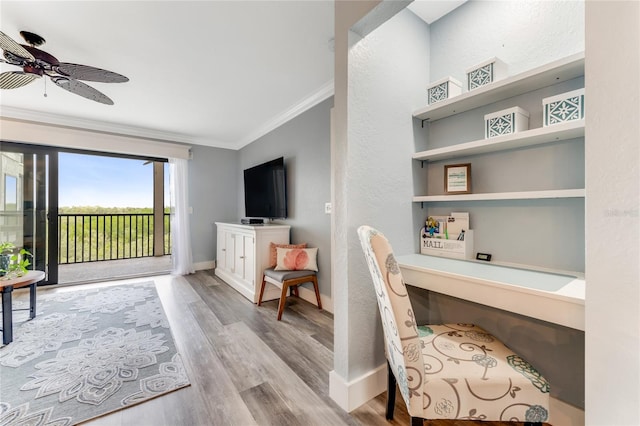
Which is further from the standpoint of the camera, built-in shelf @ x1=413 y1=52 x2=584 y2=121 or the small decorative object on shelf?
the small decorative object on shelf

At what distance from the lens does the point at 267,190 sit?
3738mm

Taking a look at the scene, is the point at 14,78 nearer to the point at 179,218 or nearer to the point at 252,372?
the point at 179,218

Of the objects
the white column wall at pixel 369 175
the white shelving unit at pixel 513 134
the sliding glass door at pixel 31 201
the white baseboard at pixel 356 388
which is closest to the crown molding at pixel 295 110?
the white column wall at pixel 369 175

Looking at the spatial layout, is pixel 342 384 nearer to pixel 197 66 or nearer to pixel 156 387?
pixel 156 387

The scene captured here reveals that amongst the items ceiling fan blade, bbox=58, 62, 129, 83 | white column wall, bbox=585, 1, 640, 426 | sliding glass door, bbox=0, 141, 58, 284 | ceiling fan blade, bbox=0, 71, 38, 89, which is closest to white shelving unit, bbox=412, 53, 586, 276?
white column wall, bbox=585, 1, 640, 426

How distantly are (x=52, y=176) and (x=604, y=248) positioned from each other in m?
5.60

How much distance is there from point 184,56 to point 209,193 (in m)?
2.96

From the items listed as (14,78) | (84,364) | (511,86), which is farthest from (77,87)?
(511,86)

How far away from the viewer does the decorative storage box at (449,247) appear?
158 centimetres

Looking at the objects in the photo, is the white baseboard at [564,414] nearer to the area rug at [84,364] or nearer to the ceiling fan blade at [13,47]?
the area rug at [84,364]

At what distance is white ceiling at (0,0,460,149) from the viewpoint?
1.72m

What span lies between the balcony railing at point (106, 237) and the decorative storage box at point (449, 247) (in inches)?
197

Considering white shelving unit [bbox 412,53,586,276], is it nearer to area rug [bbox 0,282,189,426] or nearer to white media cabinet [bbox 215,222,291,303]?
white media cabinet [bbox 215,222,291,303]

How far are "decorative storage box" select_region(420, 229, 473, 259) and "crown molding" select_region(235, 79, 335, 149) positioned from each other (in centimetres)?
181
